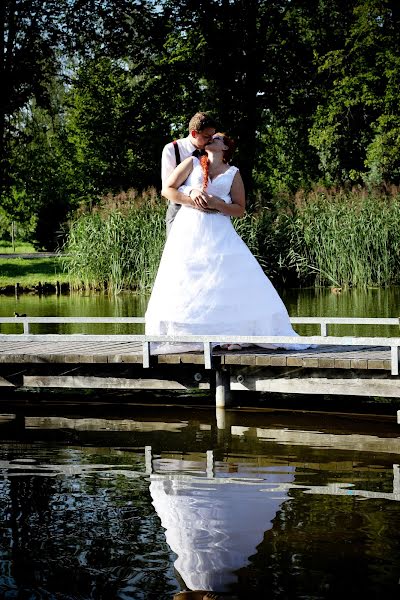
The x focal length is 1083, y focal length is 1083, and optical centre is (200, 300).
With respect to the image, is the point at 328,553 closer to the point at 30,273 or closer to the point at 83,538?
the point at 83,538

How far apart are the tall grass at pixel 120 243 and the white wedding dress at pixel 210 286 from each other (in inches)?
479

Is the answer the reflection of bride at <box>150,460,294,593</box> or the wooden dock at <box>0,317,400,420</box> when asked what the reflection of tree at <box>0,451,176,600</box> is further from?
the wooden dock at <box>0,317,400,420</box>

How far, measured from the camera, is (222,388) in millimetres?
9180

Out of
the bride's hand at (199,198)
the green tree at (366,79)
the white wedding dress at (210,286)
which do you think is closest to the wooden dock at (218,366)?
the white wedding dress at (210,286)

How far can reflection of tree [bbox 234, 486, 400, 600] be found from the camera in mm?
4445

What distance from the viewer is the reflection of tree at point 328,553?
14.6ft

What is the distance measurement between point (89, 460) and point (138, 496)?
1231mm

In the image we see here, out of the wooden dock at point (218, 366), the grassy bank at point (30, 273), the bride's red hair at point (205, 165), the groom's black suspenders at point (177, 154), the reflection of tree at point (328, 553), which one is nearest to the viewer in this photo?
the reflection of tree at point (328, 553)

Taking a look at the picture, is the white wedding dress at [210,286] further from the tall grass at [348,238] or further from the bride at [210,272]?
the tall grass at [348,238]

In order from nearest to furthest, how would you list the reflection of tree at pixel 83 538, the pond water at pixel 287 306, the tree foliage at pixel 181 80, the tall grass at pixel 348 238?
the reflection of tree at pixel 83 538
the pond water at pixel 287 306
the tall grass at pixel 348 238
the tree foliage at pixel 181 80

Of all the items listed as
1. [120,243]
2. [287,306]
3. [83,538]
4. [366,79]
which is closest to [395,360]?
[83,538]

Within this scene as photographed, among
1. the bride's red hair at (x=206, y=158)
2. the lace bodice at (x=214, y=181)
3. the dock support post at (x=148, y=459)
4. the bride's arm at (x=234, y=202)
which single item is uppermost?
the bride's red hair at (x=206, y=158)

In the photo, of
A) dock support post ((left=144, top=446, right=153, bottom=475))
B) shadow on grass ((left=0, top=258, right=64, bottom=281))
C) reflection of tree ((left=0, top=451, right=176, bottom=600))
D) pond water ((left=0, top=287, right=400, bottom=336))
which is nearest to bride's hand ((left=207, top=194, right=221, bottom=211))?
dock support post ((left=144, top=446, right=153, bottom=475))

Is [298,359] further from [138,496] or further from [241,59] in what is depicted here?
[241,59]
